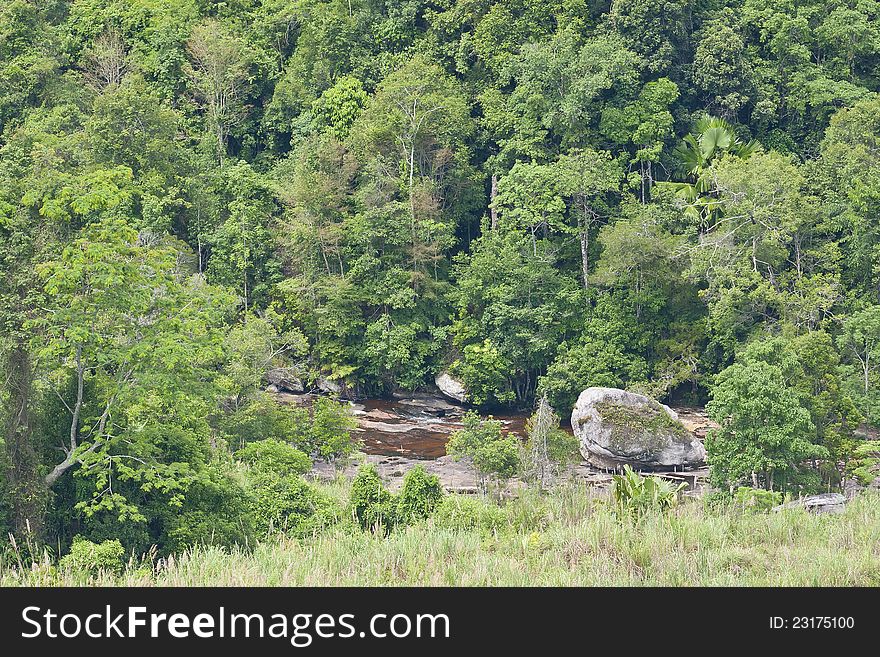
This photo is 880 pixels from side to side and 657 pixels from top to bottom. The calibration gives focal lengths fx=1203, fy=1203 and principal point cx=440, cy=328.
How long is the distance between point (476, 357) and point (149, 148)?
46.8 feet

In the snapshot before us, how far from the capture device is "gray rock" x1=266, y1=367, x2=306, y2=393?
38156 mm

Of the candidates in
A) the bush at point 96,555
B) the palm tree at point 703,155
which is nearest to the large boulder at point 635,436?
the palm tree at point 703,155

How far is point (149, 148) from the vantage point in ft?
140

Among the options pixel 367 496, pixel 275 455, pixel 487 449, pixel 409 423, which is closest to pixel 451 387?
pixel 409 423

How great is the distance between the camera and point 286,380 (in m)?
39.1

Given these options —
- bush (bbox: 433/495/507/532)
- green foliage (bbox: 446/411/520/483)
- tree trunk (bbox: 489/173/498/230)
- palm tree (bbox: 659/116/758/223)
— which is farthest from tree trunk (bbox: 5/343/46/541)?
tree trunk (bbox: 489/173/498/230)

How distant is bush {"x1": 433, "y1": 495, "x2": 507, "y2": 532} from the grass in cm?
124

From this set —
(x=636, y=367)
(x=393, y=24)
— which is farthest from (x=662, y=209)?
(x=393, y=24)

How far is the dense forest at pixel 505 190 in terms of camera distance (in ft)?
103

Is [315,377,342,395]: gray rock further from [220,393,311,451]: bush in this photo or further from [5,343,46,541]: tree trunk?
[5,343,46,541]: tree trunk

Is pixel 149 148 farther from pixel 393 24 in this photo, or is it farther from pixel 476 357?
pixel 476 357

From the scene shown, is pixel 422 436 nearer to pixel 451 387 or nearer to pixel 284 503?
pixel 451 387

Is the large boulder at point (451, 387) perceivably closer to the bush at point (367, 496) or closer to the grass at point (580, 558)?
the bush at point (367, 496)

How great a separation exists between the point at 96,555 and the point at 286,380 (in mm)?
24217
